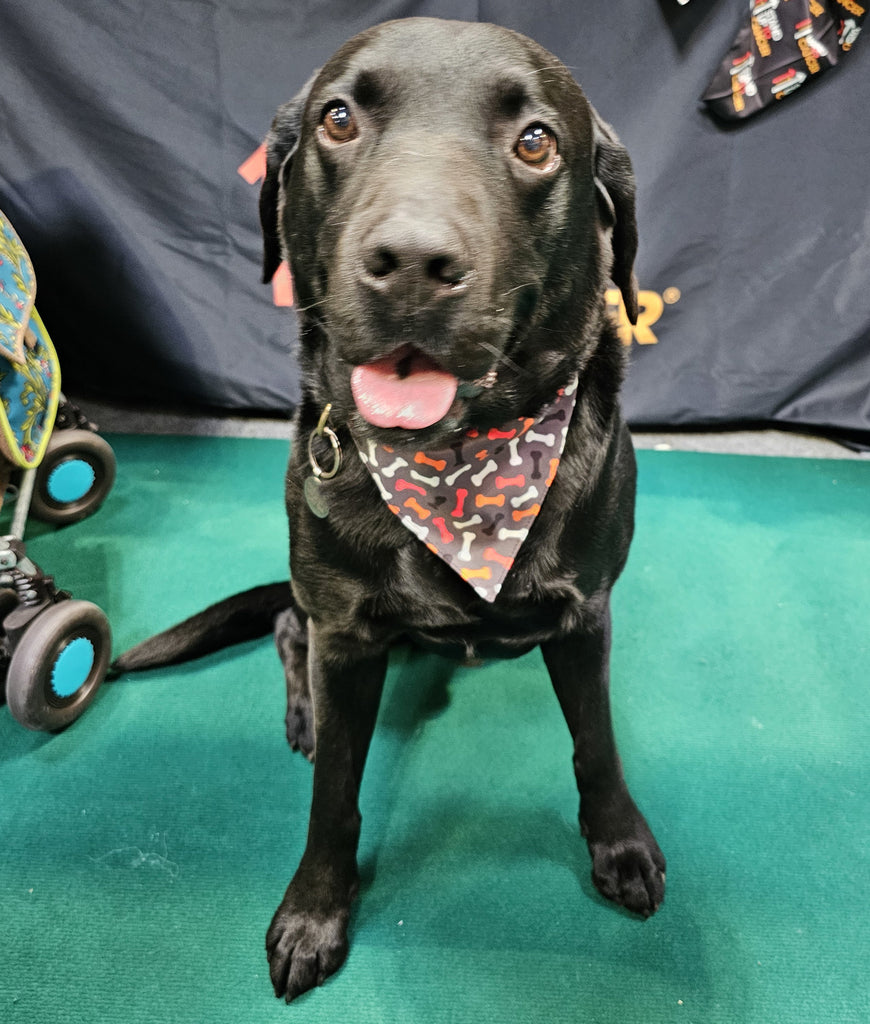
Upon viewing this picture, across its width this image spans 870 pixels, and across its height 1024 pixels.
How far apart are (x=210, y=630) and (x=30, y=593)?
1.08 feet

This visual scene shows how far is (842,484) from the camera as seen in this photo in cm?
221

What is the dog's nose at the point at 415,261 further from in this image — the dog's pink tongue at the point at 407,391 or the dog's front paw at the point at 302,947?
the dog's front paw at the point at 302,947

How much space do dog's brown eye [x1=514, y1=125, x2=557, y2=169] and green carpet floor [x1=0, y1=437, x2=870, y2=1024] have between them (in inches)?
39.1

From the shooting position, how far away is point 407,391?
2.57 feet

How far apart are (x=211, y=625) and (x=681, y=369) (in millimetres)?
1675

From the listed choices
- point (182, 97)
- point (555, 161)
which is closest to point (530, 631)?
point (555, 161)

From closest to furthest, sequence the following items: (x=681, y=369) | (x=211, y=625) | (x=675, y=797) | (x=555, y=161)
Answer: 1. (x=555, y=161)
2. (x=675, y=797)
3. (x=211, y=625)
4. (x=681, y=369)

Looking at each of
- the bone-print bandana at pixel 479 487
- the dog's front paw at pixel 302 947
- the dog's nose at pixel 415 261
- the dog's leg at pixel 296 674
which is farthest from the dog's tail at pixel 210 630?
the dog's nose at pixel 415 261

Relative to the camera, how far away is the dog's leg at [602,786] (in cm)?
112

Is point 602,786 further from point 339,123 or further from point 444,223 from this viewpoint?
point 339,123

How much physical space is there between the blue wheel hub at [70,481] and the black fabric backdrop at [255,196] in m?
0.62

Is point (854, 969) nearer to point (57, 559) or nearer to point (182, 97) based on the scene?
point (57, 559)

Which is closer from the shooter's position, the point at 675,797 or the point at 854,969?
the point at 854,969

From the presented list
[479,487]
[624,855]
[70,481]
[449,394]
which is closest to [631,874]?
[624,855]
